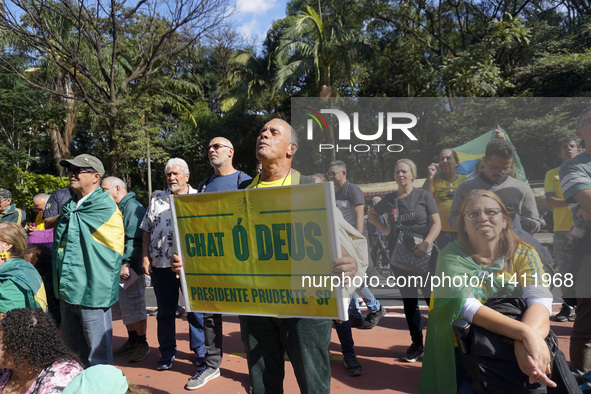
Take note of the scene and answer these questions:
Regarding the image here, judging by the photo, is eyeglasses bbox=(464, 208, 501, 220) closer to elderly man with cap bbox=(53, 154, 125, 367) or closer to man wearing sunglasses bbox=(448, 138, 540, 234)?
man wearing sunglasses bbox=(448, 138, 540, 234)

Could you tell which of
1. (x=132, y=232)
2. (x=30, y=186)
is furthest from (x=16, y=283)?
(x=30, y=186)

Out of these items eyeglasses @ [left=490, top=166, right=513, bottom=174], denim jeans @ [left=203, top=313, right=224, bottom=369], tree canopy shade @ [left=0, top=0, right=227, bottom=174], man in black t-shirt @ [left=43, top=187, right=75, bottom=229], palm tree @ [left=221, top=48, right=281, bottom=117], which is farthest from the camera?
palm tree @ [left=221, top=48, right=281, bottom=117]

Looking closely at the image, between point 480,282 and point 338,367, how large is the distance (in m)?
2.03

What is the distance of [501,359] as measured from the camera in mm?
2006

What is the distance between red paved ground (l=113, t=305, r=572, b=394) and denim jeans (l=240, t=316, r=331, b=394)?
3.56ft

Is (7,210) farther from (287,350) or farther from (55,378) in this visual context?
(287,350)

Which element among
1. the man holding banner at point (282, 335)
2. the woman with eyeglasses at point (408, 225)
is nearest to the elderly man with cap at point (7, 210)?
the man holding banner at point (282, 335)

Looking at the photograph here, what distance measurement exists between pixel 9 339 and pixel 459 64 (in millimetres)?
10301

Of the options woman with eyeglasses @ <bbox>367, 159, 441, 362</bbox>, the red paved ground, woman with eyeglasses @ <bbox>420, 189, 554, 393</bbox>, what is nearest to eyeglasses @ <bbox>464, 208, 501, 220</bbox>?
woman with eyeglasses @ <bbox>420, 189, 554, 393</bbox>

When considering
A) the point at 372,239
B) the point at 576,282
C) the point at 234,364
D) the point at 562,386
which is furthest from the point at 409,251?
the point at 234,364

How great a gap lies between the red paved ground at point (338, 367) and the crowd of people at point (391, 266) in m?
0.15

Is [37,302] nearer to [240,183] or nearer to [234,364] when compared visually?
[240,183]

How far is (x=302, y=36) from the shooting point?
20.4 meters

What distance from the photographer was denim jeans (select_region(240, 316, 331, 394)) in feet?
7.64
